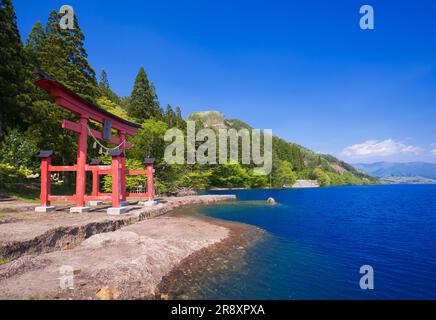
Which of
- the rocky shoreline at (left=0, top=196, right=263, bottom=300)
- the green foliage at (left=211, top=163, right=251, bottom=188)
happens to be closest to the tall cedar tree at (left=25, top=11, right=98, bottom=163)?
the rocky shoreline at (left=0, top=196, right=263, bottom=300)

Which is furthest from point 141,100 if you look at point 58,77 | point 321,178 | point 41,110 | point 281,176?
point 321,178

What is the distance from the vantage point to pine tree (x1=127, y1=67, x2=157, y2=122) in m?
45.6

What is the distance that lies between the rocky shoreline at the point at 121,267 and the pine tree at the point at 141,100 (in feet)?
124

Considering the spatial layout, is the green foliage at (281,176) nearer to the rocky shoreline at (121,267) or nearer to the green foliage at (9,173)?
the green foliage at (9,173)

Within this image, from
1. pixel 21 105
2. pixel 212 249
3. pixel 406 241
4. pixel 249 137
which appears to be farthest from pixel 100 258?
pixel 249 137

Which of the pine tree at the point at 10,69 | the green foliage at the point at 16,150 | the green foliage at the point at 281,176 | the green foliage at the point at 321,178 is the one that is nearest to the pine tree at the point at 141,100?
the pine tree at the point at 10,69

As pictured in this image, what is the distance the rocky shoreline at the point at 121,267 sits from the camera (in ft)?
18.3

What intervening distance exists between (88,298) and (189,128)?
55984mm

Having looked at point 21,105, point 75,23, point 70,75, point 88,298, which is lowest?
point 88,298

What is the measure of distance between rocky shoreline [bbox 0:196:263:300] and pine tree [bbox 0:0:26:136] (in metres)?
16.8

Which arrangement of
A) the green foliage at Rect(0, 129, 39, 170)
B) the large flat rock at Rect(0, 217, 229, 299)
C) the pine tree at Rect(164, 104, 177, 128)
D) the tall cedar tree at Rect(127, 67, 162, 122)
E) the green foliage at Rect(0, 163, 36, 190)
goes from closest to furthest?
the large flat rock at Rect(0, 217, 229, 299) < the green foliage at Rect(0, 163, 36, 190) < the green foliage at Rect(0, 129, 39, 170) < the tall cedar tree at Rect(127, 67, 162, 122) < the pine tree at Rect(164, 104, 177, 128)

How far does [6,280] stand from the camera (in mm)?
5727

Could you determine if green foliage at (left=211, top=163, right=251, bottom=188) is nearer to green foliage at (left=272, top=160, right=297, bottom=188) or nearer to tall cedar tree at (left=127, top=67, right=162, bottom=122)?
green foliage at (left=272, top=160, right=297, bottom=188)
